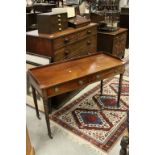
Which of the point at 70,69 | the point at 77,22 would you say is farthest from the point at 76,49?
the point at 70,69

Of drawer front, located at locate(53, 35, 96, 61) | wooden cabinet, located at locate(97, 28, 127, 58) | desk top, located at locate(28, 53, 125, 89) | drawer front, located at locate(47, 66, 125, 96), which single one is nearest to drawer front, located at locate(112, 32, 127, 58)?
wooden cabinet, located at locate(97, 28, 127, 58)

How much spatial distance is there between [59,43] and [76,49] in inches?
17.1

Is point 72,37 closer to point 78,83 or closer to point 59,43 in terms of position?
point 59,43

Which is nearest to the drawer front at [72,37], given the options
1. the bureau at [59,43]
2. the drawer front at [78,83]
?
the bureau at [59,43]

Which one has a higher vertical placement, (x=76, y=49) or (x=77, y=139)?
(x=76, y=49)

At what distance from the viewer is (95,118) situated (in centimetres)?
253

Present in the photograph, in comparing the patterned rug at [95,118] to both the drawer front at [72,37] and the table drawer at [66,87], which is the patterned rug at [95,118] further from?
the drawer front at [72,37]

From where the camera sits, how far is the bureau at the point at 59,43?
8.43 ft
